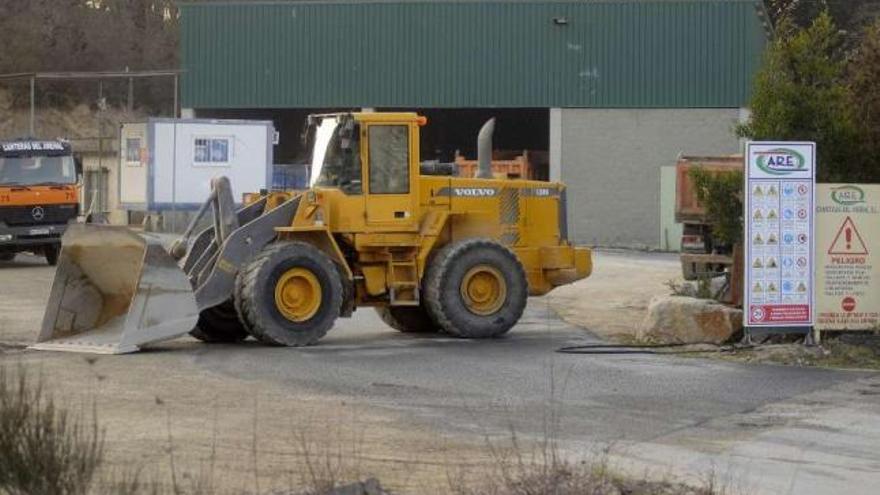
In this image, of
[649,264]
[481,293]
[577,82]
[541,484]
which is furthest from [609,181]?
[541,484]

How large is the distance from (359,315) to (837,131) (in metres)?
7.51

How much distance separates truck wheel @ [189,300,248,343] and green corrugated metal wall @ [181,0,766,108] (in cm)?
2951

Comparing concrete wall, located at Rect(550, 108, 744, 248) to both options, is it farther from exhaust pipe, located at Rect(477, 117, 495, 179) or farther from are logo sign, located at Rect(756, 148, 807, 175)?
are logo sign, located at Rect(756, 148, 807, 175)

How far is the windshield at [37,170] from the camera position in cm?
3356

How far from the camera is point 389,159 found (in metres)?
19.1

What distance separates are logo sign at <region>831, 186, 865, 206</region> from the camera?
59.7ft

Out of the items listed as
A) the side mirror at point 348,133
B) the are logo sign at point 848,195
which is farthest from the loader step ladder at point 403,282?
the are logo sign at point 848,195

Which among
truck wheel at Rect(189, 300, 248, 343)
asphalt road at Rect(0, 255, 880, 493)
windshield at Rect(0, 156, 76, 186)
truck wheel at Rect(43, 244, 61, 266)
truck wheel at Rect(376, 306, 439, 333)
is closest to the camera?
asphalt road at Rect(0, 255, 880, 493)

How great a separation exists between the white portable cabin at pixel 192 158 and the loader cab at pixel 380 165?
23422 millimetres

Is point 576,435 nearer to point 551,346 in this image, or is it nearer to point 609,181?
point 551,346

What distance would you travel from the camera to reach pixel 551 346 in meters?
19.0

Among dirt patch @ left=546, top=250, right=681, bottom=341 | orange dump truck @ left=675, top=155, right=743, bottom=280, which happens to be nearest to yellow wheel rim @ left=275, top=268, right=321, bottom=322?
dirt patch @ left=546, top=250, right=681, bottom=341

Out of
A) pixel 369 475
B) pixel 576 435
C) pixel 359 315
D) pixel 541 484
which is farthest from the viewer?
pixel 359 315

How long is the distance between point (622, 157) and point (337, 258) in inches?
1193
